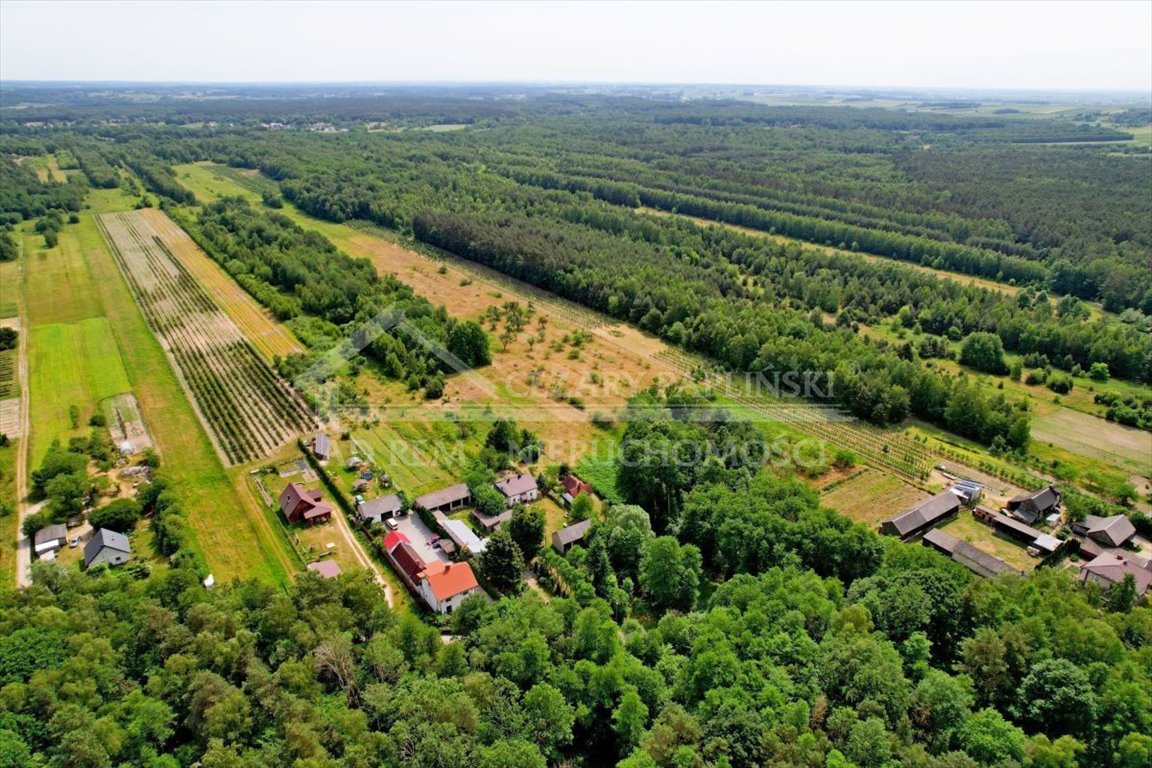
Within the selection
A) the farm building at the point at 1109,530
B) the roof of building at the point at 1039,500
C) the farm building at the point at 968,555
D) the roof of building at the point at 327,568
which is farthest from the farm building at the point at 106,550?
the farm building at the point at 1109,530

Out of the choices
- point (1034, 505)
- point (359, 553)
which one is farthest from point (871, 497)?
→ point (359, 553)

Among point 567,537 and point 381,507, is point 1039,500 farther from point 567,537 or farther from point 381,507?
point 381,507

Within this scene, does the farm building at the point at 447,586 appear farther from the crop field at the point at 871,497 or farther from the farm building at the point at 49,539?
the crop field at the point at 871,497

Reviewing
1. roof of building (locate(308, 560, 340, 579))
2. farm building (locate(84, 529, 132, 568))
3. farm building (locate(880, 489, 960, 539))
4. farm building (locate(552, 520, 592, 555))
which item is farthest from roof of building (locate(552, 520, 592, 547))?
farm building (locate(84, 529, 132, 568))

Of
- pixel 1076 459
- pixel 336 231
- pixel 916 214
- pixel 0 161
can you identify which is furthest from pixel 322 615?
pixel 0 161

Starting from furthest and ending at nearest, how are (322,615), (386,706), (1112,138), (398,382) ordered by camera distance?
(1112,138) → (398,382) → (322,615) → (386,706)

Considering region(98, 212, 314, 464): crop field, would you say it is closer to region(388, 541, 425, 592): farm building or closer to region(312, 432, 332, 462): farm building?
region(312, 432, 332, 462): farm building

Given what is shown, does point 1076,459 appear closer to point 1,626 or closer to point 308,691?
point 308,691
